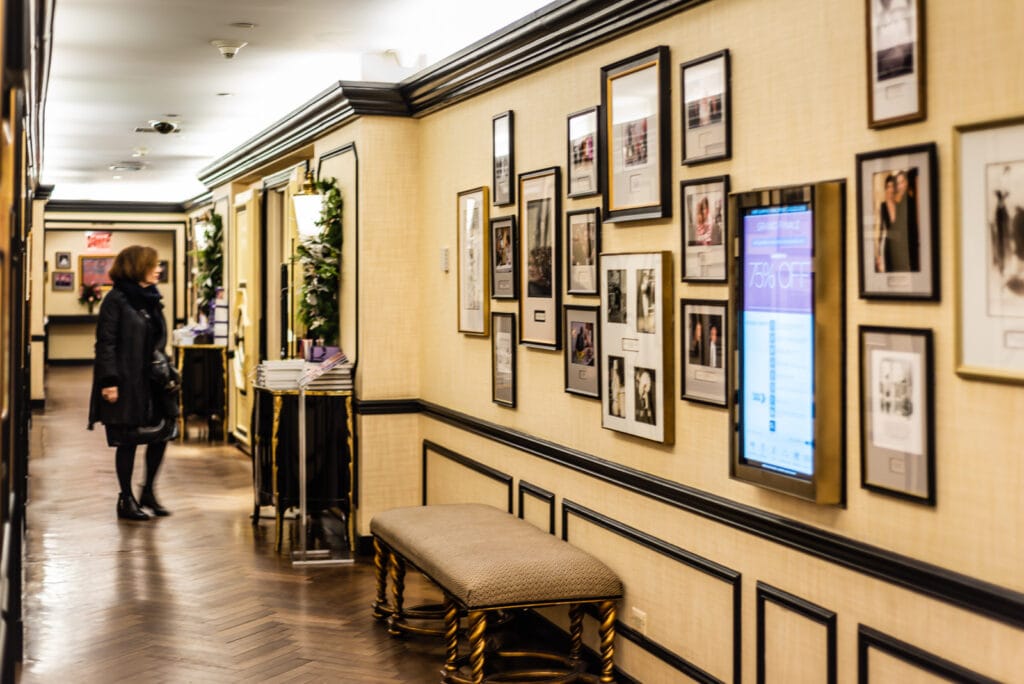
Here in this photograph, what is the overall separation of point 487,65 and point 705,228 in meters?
1.97

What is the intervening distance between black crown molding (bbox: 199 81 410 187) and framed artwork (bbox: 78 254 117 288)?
1227 cm

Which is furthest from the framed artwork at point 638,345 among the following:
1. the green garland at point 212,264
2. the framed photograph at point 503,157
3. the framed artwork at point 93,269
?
the framed artwork at point 93,269

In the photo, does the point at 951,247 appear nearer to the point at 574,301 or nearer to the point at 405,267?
the point at 574,301

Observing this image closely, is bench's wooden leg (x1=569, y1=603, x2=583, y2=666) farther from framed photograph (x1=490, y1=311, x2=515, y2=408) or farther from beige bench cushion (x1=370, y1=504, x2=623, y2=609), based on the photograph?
framed photograph (x1=490, y1=311, x2=515, y2=408)

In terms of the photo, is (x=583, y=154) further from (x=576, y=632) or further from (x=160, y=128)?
(x=160, y=128)

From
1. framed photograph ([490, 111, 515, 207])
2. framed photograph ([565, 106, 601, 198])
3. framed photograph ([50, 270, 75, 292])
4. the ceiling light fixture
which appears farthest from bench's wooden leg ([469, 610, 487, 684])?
framed photograph ([50, 270, 75, 292])

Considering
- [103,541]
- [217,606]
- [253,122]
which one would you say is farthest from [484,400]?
[253,122]

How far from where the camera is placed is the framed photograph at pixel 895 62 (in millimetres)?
2598

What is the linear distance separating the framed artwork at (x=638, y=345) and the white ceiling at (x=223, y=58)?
179 centimetres

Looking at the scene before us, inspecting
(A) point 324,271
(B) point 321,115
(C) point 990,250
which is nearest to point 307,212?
(A) point 324,271

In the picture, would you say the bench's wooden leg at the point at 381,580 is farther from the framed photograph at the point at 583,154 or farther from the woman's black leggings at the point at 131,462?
the woman's black leggings at the point at 131,462

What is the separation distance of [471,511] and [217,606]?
4.50ft

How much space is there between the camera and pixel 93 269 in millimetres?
20750

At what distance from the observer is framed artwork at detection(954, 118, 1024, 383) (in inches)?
93.4
